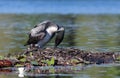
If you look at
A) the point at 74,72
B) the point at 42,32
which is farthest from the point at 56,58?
the point at 74,72

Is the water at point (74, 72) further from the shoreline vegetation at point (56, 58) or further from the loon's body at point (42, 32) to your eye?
the loon's body at point (42, 32)

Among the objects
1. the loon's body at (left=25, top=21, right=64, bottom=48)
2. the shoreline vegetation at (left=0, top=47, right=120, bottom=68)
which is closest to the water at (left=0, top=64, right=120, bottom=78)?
the shoreline vegetation at (left=0, top=47, right=120, bottom=68)

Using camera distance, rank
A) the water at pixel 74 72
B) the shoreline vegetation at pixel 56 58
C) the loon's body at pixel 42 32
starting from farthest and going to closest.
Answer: the loon's body at pixel 42 32 < the shoreline vegetation at pixel 56 58 < the water at pixel 74 72

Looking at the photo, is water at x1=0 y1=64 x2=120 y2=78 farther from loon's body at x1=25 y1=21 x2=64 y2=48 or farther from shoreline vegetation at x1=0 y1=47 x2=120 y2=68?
loon's body at x1=25 y1=21 x2=64 y2=48

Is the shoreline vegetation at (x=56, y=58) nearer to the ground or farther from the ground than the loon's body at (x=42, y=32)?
nearer to the ground

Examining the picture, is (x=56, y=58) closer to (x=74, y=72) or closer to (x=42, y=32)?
(x=42, y=32)

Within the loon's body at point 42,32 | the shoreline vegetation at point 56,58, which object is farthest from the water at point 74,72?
the loon's body at point 42,32

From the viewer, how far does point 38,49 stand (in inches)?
779

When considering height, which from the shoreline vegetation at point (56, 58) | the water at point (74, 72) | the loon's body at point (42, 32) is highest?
the loon's body at point (42, 32)

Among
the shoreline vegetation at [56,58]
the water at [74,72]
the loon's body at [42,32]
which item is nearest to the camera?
the water at [74,72]

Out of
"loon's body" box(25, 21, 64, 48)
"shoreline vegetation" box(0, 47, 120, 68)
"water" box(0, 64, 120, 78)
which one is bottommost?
"water" box(0, 64, 120, 78)

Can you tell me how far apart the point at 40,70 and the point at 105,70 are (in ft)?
5.53

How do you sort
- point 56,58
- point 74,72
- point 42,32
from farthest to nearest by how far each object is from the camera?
1. point 42,32
2. point 56,58
3. point 74,72

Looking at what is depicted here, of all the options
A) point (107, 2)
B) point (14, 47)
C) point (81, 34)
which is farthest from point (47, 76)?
point (107, 2)
